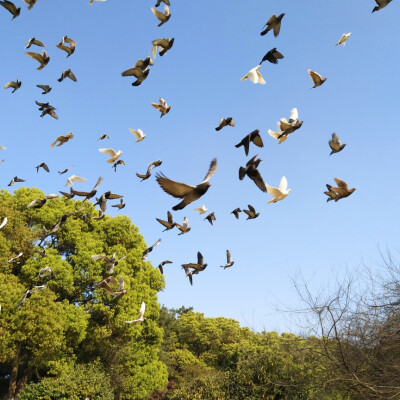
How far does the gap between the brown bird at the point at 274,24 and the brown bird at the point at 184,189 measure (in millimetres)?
2981

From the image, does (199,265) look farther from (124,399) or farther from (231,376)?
(124,399)

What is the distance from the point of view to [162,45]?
6.92 m

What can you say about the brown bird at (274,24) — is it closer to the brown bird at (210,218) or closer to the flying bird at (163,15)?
the flying bird at (163,15)

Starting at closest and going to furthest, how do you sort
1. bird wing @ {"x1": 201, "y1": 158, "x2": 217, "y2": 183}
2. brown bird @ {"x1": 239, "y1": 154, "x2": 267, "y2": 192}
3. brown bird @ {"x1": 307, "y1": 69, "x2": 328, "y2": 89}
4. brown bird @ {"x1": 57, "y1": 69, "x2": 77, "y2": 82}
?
bird wing @ {"x1": 201, "y1": 158, "x2": 217, "y2": 183} < brown bird @ {"x1": 239, "y1": 154, "x2": 267, "y2": 192} < brown bird @ {"x1": 307, "y1": 69, "x2": 328, "y2": 89} < brown bird @ {"x1": 57, "y1": 69, "x2": 77, "y2": 82}

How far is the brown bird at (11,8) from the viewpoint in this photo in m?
6.90

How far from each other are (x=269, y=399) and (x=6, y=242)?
13746mm

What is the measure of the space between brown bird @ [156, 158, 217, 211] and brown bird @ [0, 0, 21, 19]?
16.3 ft

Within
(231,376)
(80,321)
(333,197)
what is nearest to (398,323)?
(333,197)

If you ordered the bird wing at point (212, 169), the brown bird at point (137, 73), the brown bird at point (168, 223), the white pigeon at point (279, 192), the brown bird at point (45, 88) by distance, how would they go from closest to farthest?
the bird wing at point (212, 169)
the white pigeon at point (279, 192)
the brown bird at point (137, 73)
the brown bird at point (168, 223)
the brown bird at point (45, 88)

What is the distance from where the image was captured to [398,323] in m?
10.2

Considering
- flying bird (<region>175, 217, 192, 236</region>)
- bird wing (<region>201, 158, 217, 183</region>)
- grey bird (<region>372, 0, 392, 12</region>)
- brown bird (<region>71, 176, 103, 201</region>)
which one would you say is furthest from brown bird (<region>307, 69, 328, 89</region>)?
brown bird (<region>71, 176, 103, 201</region>)

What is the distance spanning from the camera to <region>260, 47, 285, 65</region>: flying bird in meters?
6.55

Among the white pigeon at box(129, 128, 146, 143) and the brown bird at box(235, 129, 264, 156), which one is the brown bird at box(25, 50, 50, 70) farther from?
the brown bird at box(235, 129, 264, 156)

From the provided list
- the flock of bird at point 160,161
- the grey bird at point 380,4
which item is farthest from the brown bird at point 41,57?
the grey bird at point 380,4
